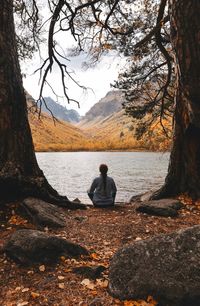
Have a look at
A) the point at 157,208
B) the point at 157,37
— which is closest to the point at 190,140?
the point at 157,208

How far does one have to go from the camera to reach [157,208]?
35.5 ft

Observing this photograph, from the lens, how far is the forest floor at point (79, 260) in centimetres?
576

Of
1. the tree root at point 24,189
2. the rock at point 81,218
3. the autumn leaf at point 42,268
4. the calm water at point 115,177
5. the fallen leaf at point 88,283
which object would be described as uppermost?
the tree root at point 24,189

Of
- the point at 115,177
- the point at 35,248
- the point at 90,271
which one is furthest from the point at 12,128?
the point at 115,177

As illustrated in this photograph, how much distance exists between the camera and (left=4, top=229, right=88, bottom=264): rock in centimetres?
681

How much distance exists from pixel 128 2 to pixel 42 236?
41.3 ft

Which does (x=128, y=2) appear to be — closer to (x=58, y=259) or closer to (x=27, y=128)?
(x=27, y=128)

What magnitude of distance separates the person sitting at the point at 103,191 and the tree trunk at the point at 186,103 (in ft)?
5.55

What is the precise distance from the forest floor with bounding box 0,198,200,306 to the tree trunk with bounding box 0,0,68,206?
72cm

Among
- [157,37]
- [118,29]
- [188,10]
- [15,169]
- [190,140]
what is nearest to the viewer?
[15,169]

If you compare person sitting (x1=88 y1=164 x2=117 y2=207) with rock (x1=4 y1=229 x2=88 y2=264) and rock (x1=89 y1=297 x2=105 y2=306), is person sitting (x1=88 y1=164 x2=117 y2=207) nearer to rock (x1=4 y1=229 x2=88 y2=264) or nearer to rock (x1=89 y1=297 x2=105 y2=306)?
rock (x1=4 y1=229 x2=88 y2=264)

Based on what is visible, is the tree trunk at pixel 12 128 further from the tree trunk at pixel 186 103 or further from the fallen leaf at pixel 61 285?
the tree trunk at pixel 186 103

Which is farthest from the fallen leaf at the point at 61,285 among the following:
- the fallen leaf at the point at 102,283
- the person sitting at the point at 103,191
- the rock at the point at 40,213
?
the person sitting at the point at 103,191

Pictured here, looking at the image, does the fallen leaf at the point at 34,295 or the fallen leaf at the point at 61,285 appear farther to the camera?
the fallen leaf at the point at 61,285
